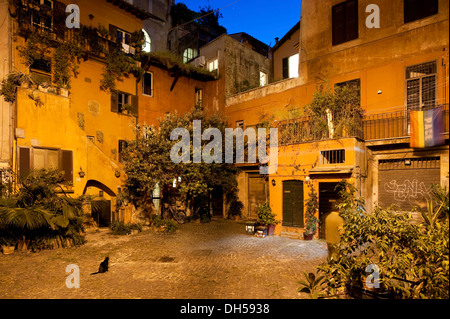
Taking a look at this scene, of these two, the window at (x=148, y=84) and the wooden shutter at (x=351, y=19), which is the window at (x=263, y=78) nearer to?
the window at (x=148, y=84)

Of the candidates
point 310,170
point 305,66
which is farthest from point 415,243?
point 305,66

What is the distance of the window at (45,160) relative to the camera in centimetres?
1249

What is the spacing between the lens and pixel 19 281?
7648mm

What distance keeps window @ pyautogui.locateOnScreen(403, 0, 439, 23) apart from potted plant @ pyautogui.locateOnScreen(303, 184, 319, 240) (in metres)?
8.38

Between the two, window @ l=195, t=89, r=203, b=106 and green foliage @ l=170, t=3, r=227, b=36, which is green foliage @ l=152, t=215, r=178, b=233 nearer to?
window @ l=195, t=89, r=203, b=106

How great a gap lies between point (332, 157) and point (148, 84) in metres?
13.2

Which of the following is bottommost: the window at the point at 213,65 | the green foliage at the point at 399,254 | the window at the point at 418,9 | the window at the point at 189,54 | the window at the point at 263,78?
the green foliage at the point at 399,254

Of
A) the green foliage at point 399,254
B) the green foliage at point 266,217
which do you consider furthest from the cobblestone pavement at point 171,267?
the green foliage at point 399,254

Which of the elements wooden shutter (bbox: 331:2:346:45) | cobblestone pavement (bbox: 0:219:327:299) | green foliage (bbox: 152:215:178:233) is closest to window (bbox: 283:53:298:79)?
wooden shutter (bbox: 331:2:346:45)

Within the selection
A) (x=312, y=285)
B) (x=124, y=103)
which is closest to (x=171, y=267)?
(x=312, y=285)

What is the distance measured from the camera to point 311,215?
40.7 feet

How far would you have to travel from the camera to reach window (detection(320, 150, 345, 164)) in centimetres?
1205

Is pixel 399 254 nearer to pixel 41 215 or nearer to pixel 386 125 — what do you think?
pixel 386 125

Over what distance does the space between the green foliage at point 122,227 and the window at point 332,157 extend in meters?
9.69
